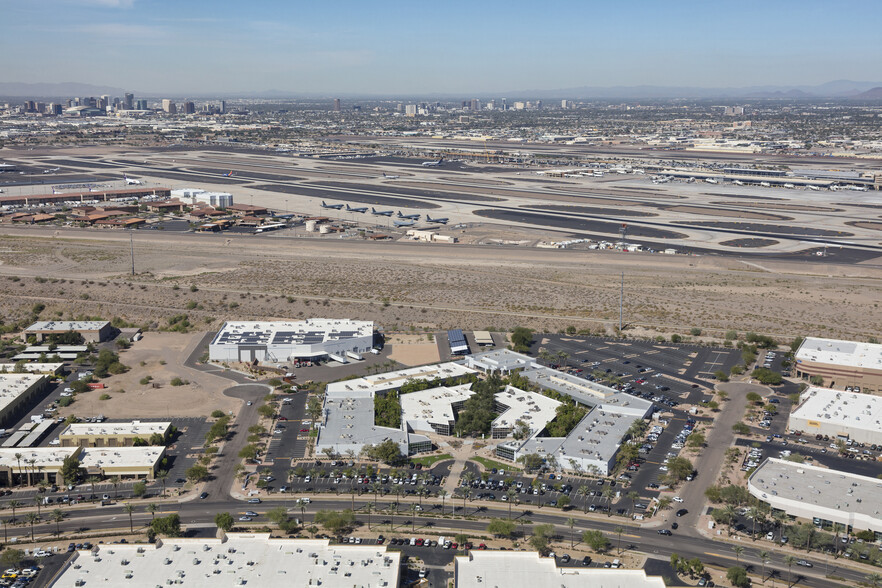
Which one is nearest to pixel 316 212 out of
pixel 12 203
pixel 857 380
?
pixel 12 203

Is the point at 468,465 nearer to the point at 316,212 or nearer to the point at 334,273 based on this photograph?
the point at 334,273

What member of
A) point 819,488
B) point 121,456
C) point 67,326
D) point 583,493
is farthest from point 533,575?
point 67,326

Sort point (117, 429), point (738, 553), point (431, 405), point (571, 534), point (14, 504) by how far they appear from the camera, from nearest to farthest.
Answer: point (738, 553) < point (571, 534) < point (14, 504) < point (117, 429) < point (431, 405)

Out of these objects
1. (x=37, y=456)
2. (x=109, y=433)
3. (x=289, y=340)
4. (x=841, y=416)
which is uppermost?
(x=289, y=340)

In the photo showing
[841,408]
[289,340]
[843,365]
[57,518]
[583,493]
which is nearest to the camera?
[57,518]

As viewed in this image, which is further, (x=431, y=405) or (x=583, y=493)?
(x=431, y=405)

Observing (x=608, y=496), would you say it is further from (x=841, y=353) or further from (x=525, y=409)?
(x=841, y=353)

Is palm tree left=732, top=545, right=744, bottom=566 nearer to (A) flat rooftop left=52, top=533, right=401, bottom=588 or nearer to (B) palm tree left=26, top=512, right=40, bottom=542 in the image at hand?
(A) flat rooftop left=52, top=533, right=401, bottom=588

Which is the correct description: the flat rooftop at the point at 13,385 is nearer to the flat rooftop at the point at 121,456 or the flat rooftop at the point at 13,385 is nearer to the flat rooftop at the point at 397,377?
the flat rooftop at the point at 121,456

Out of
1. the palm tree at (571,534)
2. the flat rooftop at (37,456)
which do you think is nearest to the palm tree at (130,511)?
the flat rooftop at (37,456)
